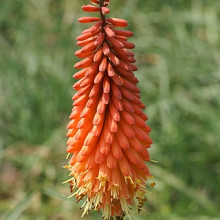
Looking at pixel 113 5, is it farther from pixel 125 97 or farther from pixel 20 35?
pixel 125 97

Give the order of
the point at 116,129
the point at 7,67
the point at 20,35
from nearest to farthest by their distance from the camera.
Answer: the point at 116,129 < the point at 7,67 < the point at 20,35

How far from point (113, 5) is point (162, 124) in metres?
2.72

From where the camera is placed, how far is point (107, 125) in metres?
2.77

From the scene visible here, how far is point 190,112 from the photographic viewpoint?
20.0ft

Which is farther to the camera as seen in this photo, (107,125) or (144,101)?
(144,101)

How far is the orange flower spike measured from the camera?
2660 millimetres

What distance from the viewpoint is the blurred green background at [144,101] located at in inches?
224

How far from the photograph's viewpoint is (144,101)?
6312mm

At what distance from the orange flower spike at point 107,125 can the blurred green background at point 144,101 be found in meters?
2.49

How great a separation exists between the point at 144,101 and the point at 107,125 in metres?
3.58

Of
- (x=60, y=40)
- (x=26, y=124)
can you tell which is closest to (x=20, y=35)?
(x=60, y=40)

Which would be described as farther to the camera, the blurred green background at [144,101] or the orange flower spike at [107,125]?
the blurred green background at [144,101]

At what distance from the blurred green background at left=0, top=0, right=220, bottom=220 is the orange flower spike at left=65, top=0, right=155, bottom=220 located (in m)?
2.49

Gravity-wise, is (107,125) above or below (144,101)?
above
